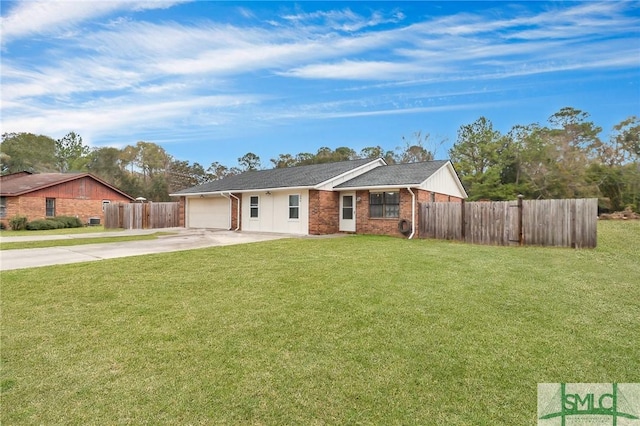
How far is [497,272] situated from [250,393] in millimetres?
5858

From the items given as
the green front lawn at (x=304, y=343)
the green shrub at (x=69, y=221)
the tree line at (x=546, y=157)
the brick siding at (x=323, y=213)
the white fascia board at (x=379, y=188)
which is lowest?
the green front lawn at (x=304, y=343)

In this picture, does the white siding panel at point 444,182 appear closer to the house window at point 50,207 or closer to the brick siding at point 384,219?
the brick siding at point 384,219

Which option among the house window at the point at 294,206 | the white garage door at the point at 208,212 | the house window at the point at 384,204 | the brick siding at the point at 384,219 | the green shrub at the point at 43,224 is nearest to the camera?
the brick siding at the point at 384,219

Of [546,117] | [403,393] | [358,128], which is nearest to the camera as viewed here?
[403,393]

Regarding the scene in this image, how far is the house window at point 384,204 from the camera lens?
14586mm

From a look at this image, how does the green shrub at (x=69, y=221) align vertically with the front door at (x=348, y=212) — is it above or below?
below

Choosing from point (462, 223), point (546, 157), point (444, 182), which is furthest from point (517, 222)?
point (546, 157)

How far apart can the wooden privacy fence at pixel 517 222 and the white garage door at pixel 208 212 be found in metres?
11.5

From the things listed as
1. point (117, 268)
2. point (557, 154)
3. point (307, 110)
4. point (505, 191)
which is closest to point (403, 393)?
point (117, 268)

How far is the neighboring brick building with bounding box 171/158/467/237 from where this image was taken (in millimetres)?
14438

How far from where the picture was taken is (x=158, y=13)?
863 cm

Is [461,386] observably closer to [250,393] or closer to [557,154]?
[250,393]

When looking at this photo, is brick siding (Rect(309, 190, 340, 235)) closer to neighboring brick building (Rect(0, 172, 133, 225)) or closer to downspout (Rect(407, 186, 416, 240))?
downspout (Rect(407, 186, 416, 240))

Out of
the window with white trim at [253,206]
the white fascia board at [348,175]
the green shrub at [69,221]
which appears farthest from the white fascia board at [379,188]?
the green shrub at [69,221]
